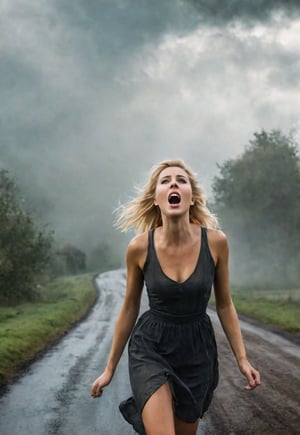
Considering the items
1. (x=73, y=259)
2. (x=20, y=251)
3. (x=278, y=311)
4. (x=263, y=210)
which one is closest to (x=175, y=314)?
(x=278, y=311)

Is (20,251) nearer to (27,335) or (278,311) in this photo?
(278,311)

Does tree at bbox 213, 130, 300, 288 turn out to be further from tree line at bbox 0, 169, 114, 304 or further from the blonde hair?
the blonde hair

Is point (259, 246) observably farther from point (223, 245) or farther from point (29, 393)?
point (223, 245)

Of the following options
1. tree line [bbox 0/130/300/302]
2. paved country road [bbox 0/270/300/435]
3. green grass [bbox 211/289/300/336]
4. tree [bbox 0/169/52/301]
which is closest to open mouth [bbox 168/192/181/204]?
paved country road [bbox 0/270/300/435]

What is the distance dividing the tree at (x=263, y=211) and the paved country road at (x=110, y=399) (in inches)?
1263

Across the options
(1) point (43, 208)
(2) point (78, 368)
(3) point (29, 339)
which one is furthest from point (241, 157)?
(1) point (43, 208)

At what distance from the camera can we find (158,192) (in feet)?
12.0

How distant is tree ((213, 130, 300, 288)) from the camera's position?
45656 mm

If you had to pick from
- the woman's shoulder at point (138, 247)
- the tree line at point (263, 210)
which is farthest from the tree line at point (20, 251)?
the woman's shoulder at point (138, 247)

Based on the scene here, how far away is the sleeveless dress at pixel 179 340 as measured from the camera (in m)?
3.49

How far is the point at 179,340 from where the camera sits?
350 cm

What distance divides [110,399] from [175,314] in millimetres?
5713

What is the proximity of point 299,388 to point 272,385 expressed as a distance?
1.57 ft

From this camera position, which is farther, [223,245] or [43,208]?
[43,208]
